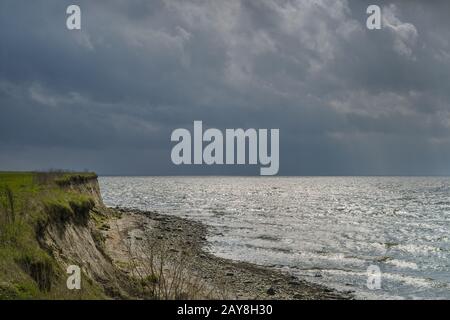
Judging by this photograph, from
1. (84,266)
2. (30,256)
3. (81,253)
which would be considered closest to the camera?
(30,256)

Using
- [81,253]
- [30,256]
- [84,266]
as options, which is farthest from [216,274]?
[30,256]

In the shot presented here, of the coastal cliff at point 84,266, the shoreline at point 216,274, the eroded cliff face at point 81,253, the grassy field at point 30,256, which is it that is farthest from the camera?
the shoreline at point 216,274

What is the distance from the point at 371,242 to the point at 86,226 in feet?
134

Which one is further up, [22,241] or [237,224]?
[22,241]

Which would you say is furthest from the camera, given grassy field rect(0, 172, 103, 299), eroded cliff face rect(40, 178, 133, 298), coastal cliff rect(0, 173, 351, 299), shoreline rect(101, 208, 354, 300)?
shoreline rect(101, 208, 354, 300)

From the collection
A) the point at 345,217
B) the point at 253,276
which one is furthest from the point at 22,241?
the point at 345,217

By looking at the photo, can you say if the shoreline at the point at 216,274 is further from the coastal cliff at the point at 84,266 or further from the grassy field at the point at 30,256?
the grassy field at the point at 30,256

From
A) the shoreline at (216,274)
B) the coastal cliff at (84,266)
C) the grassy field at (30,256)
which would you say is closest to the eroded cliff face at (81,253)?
the coastal cliff at (84,266)

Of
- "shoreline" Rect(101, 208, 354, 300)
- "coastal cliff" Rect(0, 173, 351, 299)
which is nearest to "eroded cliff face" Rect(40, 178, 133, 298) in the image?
"coastal cliff" Rect(0, 173, 351, 299)

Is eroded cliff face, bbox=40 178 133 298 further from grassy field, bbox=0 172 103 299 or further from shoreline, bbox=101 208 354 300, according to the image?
shoreline, bbox=101 208 354 300

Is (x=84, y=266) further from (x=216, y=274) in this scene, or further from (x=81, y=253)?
(x=216, y=274)

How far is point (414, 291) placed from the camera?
31219mm
